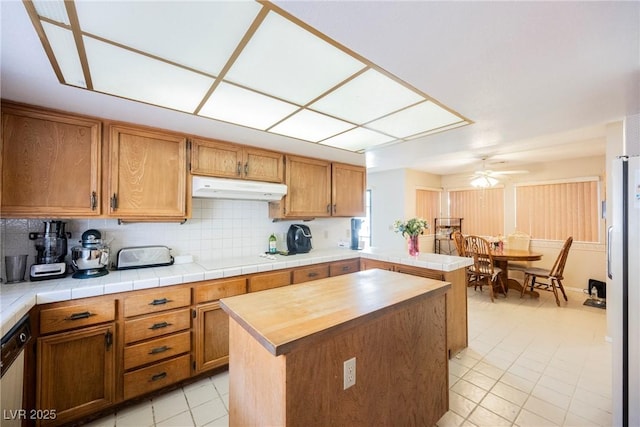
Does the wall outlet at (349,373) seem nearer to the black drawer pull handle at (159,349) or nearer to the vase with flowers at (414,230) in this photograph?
the black drawer pull handle at (159,349)

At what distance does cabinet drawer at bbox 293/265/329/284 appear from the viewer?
2.71 meters

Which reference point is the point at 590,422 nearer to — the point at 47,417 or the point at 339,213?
the point at 339,213

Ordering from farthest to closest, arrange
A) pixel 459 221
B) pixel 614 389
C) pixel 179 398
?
pixel 459 221, pixel 179 398, pixel 614 389

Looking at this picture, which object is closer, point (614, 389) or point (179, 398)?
point (614, 389)

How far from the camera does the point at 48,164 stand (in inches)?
70.9

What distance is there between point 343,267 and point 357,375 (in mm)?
1930

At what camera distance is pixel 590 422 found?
1692 millimetres

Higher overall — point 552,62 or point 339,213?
point 552,62

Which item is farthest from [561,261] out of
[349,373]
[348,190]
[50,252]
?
[50,252]

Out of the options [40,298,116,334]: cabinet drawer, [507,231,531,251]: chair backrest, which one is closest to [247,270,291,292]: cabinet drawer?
[40,298,116,334]: cabinet drawer

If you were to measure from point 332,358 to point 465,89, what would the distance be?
5.84ft

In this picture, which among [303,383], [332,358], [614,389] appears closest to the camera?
[303,383]

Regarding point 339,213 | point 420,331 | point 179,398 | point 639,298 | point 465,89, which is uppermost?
point 465,89

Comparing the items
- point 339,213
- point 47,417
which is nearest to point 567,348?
point 339,213
